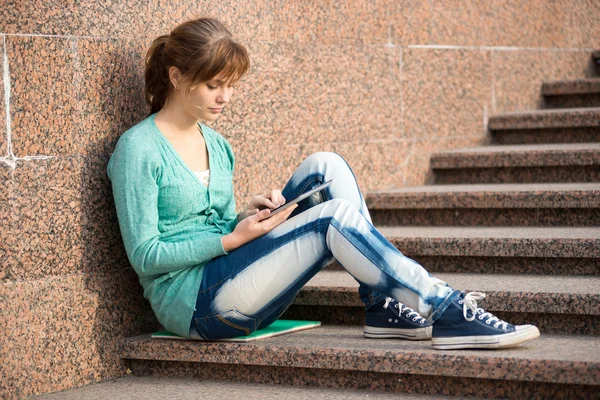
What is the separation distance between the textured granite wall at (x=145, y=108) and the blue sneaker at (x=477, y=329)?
1495 mm

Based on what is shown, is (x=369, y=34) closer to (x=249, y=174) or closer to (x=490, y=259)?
Result: (x=249, y=174)

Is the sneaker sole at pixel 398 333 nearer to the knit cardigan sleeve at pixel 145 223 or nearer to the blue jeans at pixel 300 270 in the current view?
the blue jeans at pixel 300 270

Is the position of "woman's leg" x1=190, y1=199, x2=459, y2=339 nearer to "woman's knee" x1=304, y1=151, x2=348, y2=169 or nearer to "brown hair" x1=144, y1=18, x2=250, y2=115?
"woman's knee" x1=304, y1=151, x2=348, y2=169

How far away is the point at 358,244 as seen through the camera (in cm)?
355

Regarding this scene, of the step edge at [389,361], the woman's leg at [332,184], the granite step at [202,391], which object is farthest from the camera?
the woman's leg at [332,184]

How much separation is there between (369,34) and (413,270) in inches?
105

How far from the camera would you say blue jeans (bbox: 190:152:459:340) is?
3.51m

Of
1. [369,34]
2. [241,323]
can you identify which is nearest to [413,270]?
[241,323]

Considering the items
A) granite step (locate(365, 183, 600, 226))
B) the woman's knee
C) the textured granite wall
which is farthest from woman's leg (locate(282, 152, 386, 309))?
granite step (locate(365, 183, 600, 226))

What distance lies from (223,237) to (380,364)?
31.3 inches

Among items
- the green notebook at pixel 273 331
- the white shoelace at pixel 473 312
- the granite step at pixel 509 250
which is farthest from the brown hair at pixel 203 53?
the granite step at pixel 509 250

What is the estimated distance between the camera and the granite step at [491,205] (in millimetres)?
4977

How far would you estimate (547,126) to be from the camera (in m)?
6.39

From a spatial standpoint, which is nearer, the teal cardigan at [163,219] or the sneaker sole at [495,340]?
the sneaker sole at [495,340]
